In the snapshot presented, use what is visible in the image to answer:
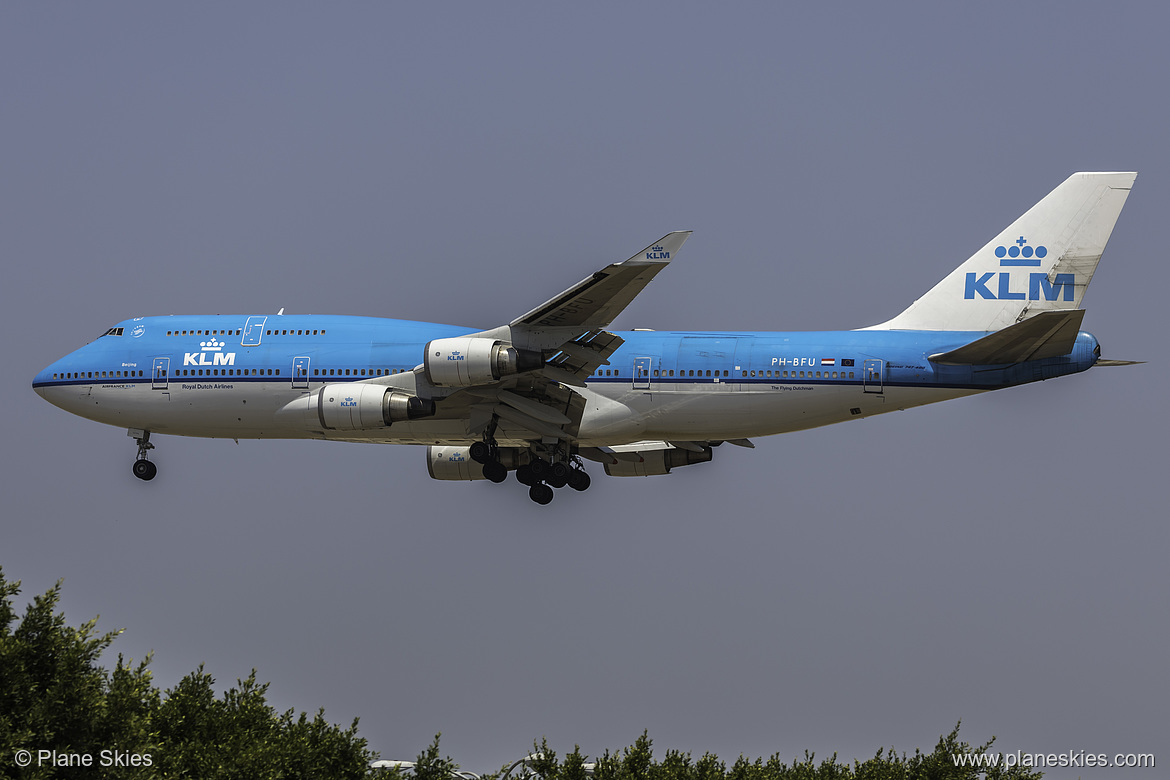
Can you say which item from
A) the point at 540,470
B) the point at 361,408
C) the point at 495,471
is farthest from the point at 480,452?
the point at 361,408

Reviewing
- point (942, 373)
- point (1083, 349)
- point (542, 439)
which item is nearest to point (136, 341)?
point (542, 439)

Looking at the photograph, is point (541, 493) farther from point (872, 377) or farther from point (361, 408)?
point (872, 377)

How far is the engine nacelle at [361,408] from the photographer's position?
4400cm

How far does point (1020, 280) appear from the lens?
46188 millimetres

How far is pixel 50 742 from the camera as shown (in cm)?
3109

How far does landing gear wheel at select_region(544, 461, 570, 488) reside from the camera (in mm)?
46531

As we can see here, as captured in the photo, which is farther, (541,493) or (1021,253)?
(541,493)

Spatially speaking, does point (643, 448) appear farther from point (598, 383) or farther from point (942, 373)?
point (942, 373)

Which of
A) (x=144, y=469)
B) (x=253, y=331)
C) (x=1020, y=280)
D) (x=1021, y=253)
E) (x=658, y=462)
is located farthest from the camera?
(x=658, y=462)

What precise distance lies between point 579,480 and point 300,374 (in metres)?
8.86

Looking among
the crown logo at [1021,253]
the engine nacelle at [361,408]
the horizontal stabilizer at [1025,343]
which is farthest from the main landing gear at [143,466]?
the crown logo at [1021,253]

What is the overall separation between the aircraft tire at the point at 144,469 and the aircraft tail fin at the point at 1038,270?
22.8 metres

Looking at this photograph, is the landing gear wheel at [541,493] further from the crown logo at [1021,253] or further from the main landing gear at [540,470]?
the crown logo at [1021,253]

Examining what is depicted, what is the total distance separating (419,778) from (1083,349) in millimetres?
Result: 20930
